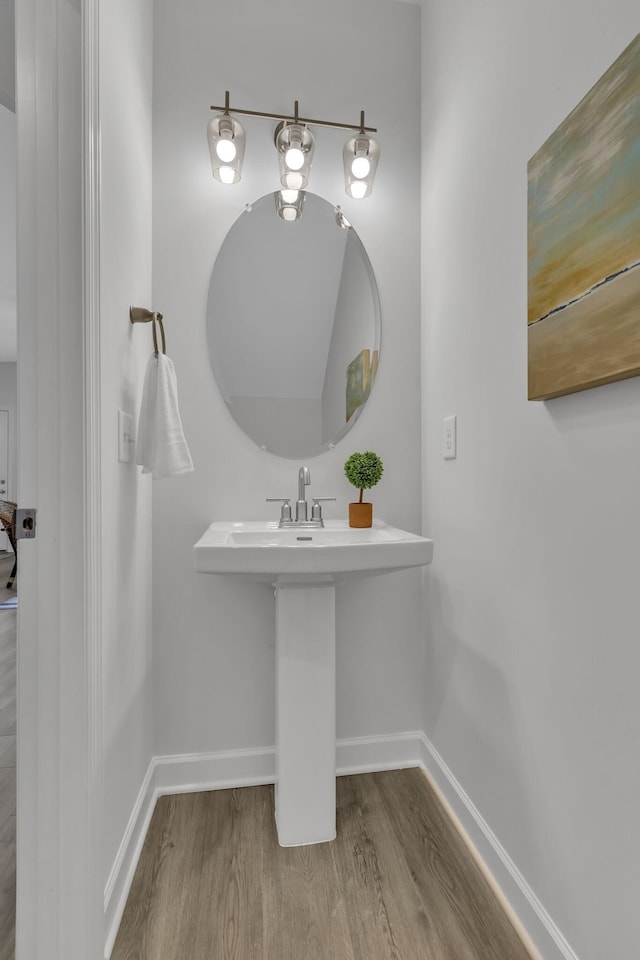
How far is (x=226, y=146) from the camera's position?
63.7 inches

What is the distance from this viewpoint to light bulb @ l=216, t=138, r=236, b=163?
162cm

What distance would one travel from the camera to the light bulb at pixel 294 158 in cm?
167

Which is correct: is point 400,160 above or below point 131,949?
above

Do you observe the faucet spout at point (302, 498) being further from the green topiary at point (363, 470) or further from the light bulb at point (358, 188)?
the light bulb at point (358, 188)

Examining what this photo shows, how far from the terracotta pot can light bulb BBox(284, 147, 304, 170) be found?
1134 millimetres

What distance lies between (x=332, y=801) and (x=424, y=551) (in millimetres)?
787

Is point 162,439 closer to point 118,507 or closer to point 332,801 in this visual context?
point 118,507

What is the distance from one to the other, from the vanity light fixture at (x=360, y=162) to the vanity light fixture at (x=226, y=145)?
353mm

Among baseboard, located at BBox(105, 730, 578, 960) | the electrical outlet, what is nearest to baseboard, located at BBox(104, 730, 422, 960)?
baseboard, located at BBox(105, 730, 578, 960)

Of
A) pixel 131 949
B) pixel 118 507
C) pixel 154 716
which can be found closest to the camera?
pixel 131 949

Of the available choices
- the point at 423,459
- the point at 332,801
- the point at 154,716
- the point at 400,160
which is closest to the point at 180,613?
the point at 154,716

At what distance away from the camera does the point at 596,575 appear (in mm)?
953

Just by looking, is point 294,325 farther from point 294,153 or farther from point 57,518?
point 57,518

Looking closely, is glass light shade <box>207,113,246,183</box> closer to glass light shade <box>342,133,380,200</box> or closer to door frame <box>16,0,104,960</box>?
glass light shade <box>342,133,380,200</box>
